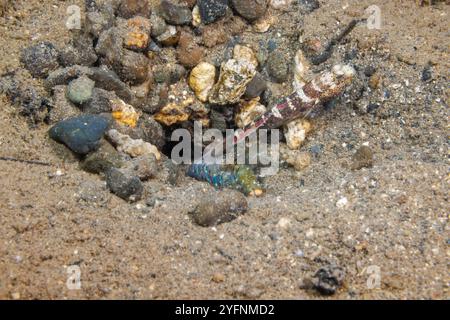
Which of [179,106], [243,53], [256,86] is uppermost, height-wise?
[243,53]

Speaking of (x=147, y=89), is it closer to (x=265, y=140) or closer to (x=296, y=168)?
(x=265, y=140)

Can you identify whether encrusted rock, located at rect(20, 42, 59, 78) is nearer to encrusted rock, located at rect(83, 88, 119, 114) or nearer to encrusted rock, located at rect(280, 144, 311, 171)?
encrusted rock, located at rect(83, 88, 119, 114)

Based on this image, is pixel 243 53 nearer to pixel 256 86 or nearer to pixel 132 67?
pixel 256 86

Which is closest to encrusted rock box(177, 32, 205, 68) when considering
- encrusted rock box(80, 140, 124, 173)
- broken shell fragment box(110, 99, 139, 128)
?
broken shell fragment box(110, 99, 139, 128)

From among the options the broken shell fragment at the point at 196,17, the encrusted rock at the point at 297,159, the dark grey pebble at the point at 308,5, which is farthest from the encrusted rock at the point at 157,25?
the encrusted rock at the point at 297,159

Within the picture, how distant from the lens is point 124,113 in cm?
437

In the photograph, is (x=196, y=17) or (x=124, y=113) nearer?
(x=124, y=113)

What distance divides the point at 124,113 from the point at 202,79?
3.52ft

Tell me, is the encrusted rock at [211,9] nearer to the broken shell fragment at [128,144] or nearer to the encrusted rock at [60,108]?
the broken shell fragment at [128,144]

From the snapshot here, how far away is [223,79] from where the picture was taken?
4.64 meters

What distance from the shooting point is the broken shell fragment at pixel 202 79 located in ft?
15.9

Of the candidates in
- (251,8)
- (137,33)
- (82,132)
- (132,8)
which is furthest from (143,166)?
(251,8)

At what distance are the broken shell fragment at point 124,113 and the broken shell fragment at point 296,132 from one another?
1.75 m

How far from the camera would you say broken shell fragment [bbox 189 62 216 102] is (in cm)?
484
